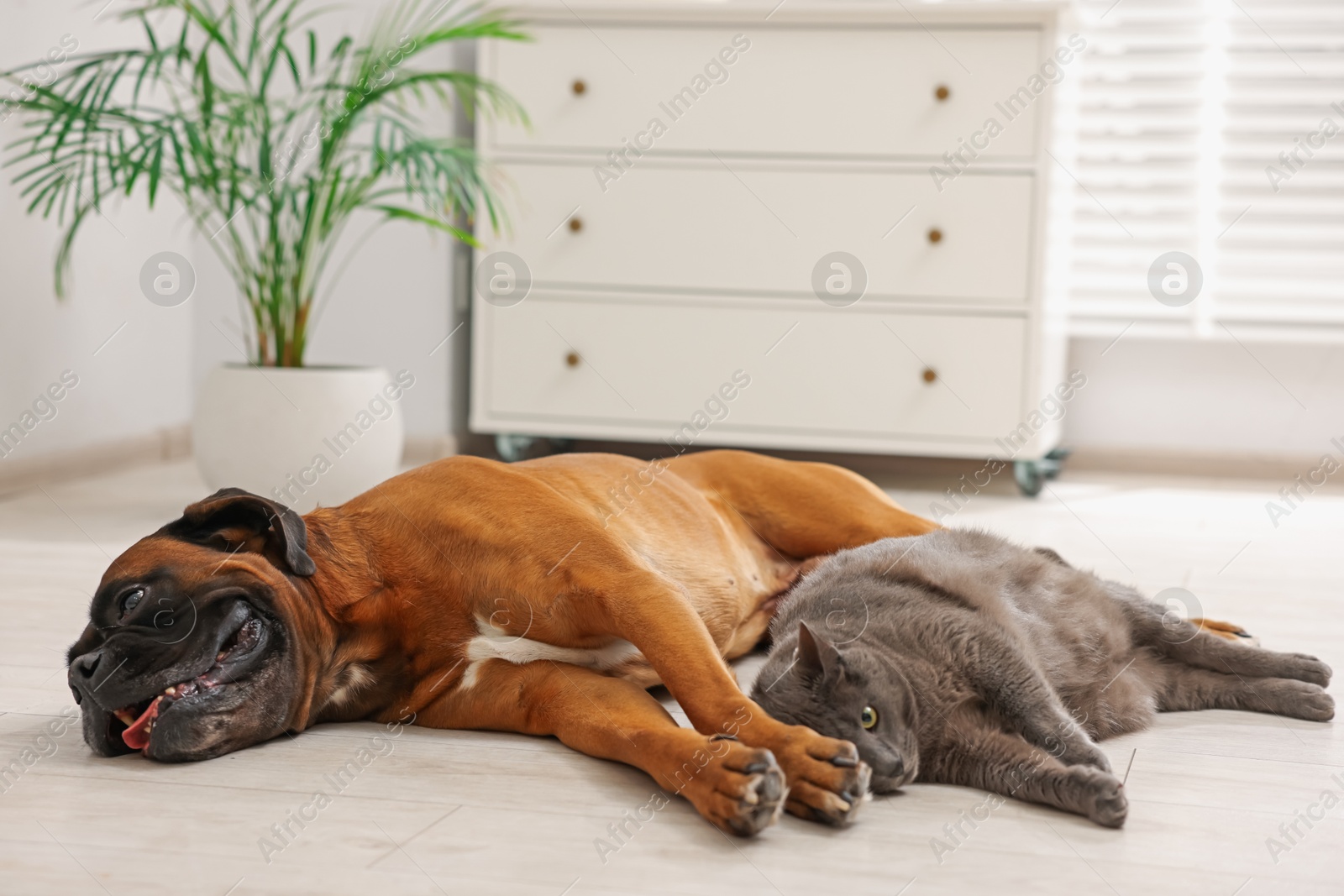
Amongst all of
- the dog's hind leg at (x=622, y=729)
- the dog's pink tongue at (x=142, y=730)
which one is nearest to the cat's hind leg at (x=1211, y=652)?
the dog's hind leg at (x=622, y=729)

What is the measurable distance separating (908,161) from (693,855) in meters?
Result: 3.03

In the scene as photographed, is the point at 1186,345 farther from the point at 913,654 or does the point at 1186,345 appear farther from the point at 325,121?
the point at 913,654

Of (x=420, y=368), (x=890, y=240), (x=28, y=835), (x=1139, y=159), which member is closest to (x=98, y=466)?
(x=420, y=368)

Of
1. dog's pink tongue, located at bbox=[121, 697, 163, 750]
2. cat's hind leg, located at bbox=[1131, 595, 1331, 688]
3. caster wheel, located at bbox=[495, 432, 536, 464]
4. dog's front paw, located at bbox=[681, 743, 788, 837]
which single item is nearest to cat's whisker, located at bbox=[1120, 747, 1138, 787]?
cat's hind leg, located at bbox=[1131, 595, 1331, 688]

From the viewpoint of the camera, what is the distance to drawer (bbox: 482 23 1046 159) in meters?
3.92

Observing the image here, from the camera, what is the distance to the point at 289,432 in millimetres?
3504

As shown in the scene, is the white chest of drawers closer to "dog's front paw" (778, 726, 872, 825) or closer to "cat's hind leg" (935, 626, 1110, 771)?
"cat's hind leg" (935, 626, 1110, 771)

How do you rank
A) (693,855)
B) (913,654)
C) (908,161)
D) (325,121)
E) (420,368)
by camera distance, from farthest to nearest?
(420,368), (908,161), (325,121), (913,654), (693,855)

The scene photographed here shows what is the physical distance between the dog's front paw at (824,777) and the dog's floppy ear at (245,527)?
72 centimetres

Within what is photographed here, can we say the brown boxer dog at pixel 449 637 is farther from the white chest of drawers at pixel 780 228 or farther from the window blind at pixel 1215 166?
the window blind at pixel 1215 166

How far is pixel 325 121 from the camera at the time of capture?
11.5ft

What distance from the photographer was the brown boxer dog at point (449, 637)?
1553mm

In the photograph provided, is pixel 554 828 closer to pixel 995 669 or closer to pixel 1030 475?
pixel 995 669

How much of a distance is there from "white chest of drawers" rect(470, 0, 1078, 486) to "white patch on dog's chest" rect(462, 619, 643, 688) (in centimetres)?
238
